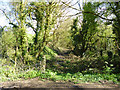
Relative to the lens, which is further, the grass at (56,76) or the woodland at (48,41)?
the woodland at (48,41)

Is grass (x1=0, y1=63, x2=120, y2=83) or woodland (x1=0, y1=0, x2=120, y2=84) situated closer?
grass (x1=0, y1=63, x2=120, y2=83)

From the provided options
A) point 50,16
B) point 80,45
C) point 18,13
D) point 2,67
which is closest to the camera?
point 2,67

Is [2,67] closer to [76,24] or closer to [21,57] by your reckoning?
[21,57]

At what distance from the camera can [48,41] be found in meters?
7.04

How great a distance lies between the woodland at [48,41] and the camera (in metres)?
4.27

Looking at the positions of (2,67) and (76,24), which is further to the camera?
(76,24)

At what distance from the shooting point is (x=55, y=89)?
7.50 ft

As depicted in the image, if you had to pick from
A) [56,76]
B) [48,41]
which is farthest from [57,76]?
[48,41]

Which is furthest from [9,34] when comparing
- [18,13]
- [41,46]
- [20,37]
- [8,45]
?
[41,46]

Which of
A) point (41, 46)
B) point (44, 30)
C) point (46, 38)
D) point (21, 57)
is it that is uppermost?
point (44, 30)

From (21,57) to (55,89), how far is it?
13.5ft

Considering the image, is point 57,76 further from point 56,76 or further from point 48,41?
point 48,41

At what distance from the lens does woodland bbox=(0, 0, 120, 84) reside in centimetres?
427

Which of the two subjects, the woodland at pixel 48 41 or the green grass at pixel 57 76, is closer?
the green grass at pixel 57 76
